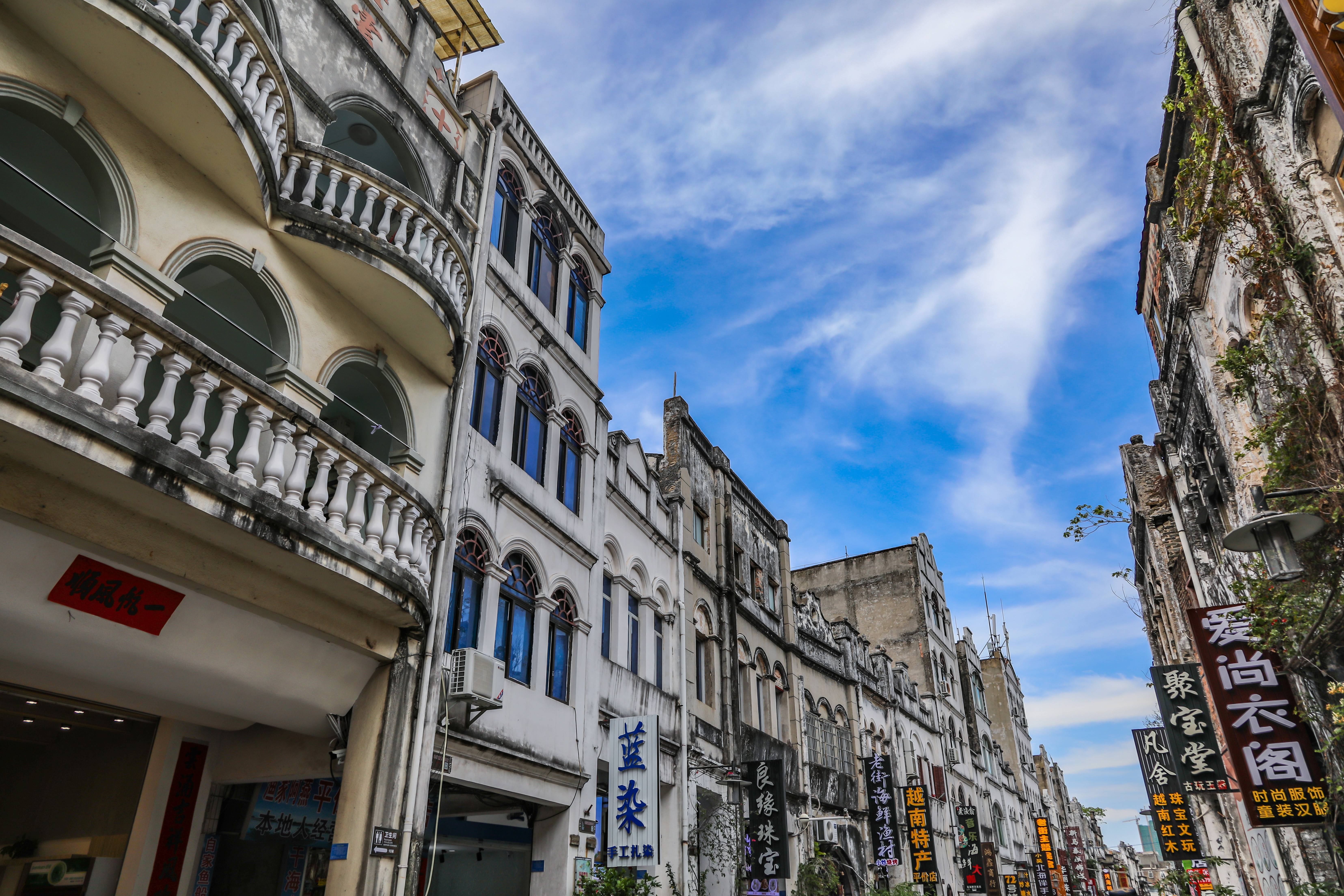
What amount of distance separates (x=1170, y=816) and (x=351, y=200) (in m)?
23.5

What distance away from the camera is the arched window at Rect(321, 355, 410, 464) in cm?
1045

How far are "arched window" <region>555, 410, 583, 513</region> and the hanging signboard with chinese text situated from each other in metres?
16.5

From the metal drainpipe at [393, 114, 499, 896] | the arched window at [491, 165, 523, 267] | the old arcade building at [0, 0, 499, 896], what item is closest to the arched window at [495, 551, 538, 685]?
the metal drainpipe at [393, 114, 499, 896]

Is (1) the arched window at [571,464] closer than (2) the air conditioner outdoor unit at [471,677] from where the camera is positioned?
No

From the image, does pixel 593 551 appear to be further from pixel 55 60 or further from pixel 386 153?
pixel 55 60

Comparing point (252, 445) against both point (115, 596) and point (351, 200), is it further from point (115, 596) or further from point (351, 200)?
point (351, 200)

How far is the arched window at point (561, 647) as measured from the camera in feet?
41.9

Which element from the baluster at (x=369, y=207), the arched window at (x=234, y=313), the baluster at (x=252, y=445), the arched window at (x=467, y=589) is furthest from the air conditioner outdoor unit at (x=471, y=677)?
the baluster at (x=369, y=207)

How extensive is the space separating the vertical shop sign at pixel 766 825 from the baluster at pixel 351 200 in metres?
14.1

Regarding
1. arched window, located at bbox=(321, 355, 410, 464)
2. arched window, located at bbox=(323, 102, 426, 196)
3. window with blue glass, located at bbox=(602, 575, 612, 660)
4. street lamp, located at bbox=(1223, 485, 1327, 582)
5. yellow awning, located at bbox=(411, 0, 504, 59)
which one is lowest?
street lamp, located at bbox=(1223, 485, 1327, 582)

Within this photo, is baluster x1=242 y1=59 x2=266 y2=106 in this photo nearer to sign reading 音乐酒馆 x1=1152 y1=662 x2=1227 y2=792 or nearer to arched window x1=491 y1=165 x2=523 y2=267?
arched window x1=491 y1=165 x2=523 y2=267

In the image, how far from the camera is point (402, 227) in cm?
1002

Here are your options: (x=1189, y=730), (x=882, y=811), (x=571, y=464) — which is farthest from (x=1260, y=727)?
(x=882, y=811)

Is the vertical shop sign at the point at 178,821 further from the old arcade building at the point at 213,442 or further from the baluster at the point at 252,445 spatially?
the baluster at the point at 252,445
